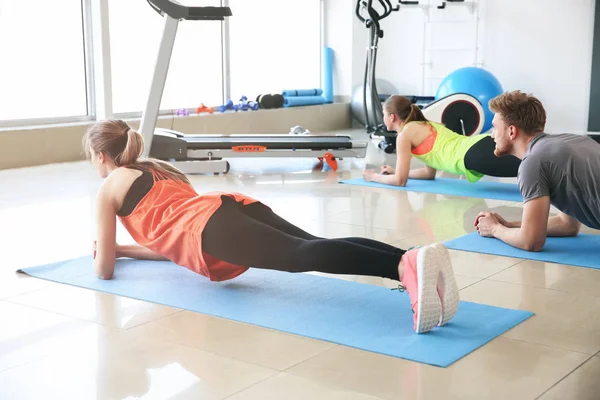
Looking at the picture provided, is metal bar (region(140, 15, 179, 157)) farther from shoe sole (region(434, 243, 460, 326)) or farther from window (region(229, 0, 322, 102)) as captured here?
shoe sole (region(434, 243, 460, 326))

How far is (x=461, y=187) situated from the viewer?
5.60 metres

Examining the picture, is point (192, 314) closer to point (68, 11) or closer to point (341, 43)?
point (68, 11)

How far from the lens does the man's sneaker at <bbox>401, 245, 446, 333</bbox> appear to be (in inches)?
94.6

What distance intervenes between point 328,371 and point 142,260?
4.96ft

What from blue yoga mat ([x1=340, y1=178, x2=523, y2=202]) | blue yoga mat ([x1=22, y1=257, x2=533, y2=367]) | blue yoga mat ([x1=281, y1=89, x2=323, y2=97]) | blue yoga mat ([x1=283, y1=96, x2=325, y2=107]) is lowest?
blue yoga mat ([x1=340, y1=178, x2=523, y2=202])

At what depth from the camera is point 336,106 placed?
1027 cm

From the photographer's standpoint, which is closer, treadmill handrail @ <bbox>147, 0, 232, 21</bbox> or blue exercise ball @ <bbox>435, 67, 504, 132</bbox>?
treadmill handrail @ <bbox>147, 0, 232, 21</bbox>

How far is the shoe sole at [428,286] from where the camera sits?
2.40m

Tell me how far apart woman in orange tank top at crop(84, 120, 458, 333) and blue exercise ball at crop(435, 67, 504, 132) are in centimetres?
589

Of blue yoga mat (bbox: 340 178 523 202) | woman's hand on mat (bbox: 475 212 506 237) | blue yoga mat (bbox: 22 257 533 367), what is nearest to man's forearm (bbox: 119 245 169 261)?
blue yoga mat (bbox: 22 257 533 367)

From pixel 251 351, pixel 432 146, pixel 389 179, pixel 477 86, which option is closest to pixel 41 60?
pixel 389 179

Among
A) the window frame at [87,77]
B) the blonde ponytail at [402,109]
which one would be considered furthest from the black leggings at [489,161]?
the window frame at [87,77]

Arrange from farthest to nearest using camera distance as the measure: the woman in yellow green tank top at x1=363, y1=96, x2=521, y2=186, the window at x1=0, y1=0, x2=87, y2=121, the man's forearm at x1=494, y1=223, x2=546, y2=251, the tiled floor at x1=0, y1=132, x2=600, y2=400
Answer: the window at x1=0, y1=0, x2=87, y2=121
the woman in yellow green tank top at x1=363, y1=96, x2=521, y2=186
the man's forearm at x1=494, y1=223, x2=546, y2=251
the tiled floor at x1=0, y1=132, x2=600, y2=400

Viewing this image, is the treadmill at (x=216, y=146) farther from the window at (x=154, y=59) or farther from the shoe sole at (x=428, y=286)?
the shoe sole at (x=428, y=286)
